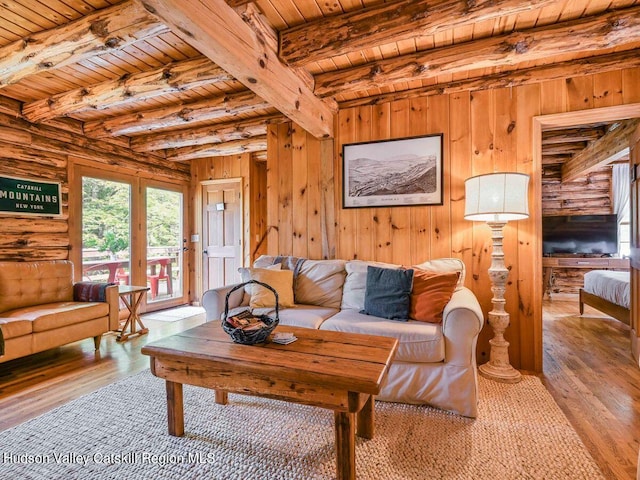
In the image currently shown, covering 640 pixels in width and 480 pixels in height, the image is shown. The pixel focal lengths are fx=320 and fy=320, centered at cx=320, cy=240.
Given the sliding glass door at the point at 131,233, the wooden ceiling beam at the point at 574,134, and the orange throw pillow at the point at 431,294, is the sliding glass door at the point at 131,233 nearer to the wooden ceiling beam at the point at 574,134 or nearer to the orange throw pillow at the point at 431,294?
the orange throw pillow at the point at 431,294

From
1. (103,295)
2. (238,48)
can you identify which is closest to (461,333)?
(238,48)

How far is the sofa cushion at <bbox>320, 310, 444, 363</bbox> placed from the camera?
1.96 metres

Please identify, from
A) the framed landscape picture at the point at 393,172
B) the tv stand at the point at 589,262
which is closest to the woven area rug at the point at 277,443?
the framed landscape picture at the point at 393,172

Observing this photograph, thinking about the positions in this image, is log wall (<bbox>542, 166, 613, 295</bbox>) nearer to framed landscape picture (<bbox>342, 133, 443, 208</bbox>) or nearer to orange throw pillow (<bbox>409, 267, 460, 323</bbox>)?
framed landscape picture (<bbox>342, 133, 443, 208</bbox>)

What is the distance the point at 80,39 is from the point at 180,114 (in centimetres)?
126

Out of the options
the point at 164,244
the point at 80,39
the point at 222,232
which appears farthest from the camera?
the point at 222,232

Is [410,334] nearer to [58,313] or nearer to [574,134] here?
[58,313]

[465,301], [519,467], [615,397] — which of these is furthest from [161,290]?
[615,397]

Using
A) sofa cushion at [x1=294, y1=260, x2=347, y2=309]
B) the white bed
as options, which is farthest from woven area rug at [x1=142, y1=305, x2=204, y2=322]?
the white bed

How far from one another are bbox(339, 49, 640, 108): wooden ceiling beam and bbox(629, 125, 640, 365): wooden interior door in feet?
2.28

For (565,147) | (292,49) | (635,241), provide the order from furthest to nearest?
(565,147)
(635,241)
(292,49)

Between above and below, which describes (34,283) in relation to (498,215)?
below

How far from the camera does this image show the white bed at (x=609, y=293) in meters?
3.47

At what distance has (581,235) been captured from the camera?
5668 mm
